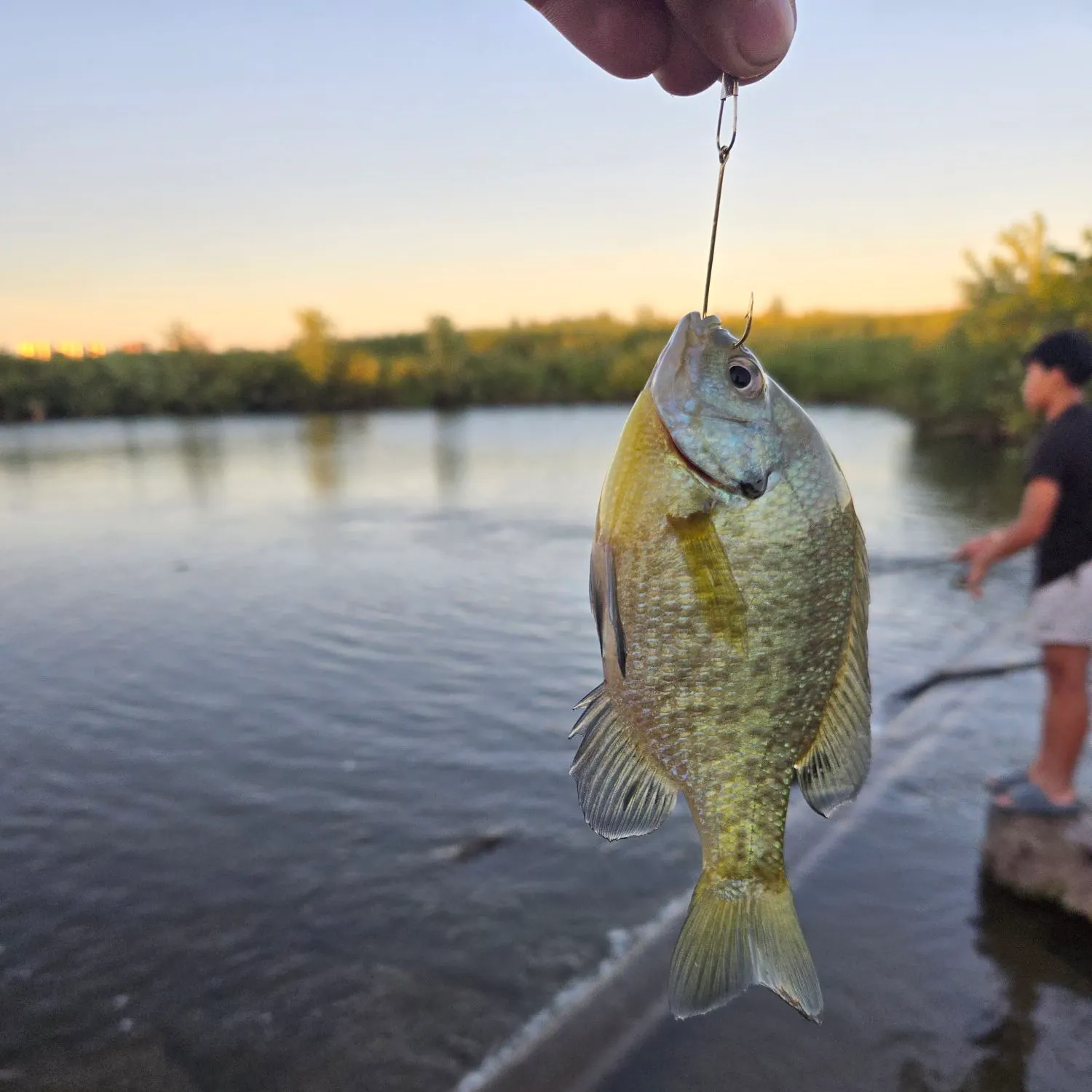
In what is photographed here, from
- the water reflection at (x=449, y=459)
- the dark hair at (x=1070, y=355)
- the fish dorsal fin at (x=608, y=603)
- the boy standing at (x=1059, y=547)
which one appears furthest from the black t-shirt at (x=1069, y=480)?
the water reflection at (x=449, y=459)

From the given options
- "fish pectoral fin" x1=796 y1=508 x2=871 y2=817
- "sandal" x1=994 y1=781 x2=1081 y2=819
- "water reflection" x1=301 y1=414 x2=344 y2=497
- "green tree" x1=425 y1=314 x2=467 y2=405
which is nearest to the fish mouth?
"fish pectoral fin" x1=796 y1=508 x2=871 y2=817

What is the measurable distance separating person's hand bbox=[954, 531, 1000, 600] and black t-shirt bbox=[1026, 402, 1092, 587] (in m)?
0.30

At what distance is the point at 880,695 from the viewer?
10.5 meters

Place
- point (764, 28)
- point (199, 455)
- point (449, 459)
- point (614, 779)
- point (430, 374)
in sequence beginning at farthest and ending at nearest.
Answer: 1. point (430, 374)
2. point (199, 455)
3. point (449, 459)
4. point (614, 779)
5. point (764, 28)

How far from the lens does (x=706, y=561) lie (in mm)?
1981

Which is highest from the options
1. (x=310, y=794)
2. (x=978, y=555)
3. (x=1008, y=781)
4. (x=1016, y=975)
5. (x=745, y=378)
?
(x=745, y=378)

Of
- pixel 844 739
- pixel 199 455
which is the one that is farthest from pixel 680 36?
pixel 199 455

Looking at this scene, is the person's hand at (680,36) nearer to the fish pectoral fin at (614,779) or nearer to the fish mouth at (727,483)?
A: the fish mouth at (727,483)

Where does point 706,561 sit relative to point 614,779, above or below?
above

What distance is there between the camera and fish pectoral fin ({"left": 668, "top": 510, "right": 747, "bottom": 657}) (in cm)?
198

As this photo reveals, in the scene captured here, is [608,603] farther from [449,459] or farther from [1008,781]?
[449,459]

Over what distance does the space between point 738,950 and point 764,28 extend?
2.17 metres

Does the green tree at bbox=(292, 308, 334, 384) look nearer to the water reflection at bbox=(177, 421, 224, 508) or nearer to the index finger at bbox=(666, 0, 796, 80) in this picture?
the water reflection at bbox=(177, 421, 224, 508)

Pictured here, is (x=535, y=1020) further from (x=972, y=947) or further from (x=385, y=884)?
(x=972, y=947)
